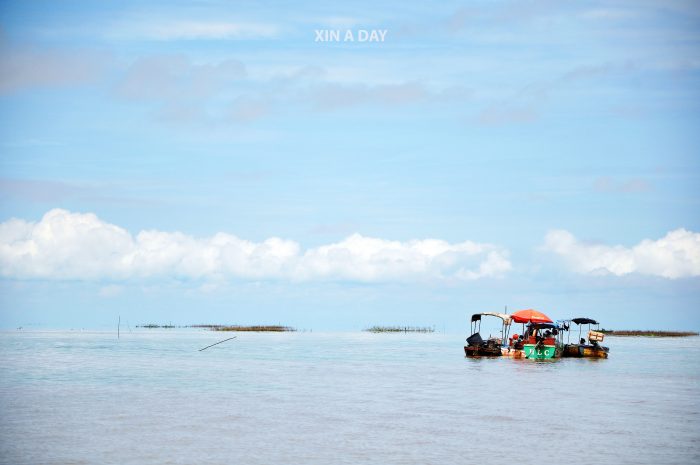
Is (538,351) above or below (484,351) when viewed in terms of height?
above

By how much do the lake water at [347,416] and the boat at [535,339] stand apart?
780 centimetres

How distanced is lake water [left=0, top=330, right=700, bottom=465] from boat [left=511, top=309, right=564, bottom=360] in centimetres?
780

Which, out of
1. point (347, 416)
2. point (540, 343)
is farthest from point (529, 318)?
point (347, 416)

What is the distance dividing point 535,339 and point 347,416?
35.3m

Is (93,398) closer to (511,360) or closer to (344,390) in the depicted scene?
(344,390)

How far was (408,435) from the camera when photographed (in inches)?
976

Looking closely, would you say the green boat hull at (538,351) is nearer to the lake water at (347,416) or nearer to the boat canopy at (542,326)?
the boat canopy at (542,326)

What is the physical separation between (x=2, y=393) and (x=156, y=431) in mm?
14540

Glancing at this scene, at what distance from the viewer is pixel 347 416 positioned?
29.3m

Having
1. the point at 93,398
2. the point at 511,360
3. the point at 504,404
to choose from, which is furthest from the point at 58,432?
the point at 511,360

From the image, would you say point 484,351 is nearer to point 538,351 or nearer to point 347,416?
point 538,351

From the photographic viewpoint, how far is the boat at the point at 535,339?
196 feet

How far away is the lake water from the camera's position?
21797 millimetres

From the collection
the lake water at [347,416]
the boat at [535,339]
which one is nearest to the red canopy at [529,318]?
the boat at [535,339]
